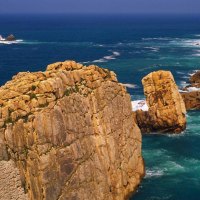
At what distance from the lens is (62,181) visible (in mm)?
50438

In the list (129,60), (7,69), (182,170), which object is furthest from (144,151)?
(129,60)

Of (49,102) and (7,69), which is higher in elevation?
(49,102)

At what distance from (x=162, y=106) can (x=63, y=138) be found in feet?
133

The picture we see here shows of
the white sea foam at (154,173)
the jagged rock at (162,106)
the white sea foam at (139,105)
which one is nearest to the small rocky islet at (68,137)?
the white sea foam at (154,173)

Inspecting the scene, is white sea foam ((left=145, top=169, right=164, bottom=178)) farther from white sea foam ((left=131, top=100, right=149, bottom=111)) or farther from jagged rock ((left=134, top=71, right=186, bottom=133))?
white sea foam ((left=131, top=100, right=149, bottom=111))

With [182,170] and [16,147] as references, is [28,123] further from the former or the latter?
[182,170]

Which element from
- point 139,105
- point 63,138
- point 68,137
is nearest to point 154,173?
point 68,137

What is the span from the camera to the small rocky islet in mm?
48531

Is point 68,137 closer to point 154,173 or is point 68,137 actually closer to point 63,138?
point 63,138

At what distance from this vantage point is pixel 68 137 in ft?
169

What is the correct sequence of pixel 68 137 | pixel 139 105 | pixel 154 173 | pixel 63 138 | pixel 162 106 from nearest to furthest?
pixel 63 138 → pixel 68 137 → pixel 154 173 → pixel 162 106 → pixel 139 105

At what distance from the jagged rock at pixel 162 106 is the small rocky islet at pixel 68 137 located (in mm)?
21702

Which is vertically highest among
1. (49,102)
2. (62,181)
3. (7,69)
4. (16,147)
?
(49,102)

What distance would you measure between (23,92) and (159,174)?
27511mm
